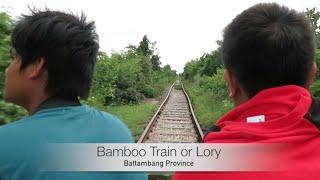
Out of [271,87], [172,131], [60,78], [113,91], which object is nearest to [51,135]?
[60,78]

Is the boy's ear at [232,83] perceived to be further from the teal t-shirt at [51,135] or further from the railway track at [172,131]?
the railway track at [172,131]

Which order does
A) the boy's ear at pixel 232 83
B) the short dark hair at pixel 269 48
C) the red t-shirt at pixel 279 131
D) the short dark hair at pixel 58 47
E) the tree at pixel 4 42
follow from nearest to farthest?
the red t-shirt at pixel 279 131 < the short dark hair at pixel 269 48 < the boy's ear at pixel 232 83 < the short dark hair at pixel 58 47 < the tree at pixel 4 42

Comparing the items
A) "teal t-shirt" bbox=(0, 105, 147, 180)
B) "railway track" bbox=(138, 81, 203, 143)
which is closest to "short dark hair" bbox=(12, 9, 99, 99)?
"teal t-shirt" bbox=(0, 105, 147, 180)

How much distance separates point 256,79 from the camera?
1.74 meters

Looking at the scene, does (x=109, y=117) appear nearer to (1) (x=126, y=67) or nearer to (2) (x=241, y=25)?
(2) (x=241, y=25)

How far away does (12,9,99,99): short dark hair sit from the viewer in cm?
198

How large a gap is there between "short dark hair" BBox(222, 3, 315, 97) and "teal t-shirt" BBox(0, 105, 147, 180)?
531mm

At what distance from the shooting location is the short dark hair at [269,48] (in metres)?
1.70

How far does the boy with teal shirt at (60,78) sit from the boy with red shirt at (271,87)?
0.35 meters

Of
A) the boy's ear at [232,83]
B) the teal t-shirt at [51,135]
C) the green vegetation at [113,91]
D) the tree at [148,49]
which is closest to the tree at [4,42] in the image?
the green vegetation at [113,91]

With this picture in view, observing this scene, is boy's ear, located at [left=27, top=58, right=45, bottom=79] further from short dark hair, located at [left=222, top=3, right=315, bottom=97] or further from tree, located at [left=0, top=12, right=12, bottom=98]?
tree, located at [left=0, top=12, right=12, bottom=98]

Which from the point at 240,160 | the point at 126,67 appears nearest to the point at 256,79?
the point at 240,160

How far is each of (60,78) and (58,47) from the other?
0.12m

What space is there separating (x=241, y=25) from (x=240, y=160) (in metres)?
0.45
